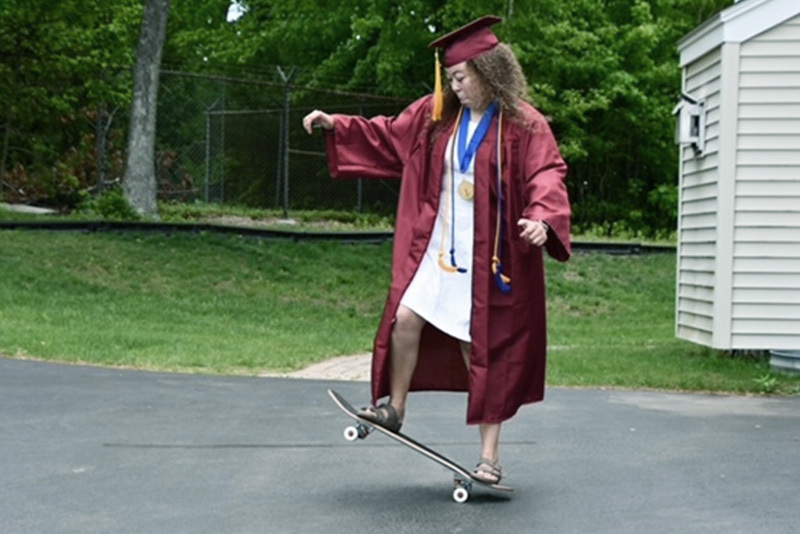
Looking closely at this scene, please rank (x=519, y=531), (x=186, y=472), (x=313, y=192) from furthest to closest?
(x=313, y=192) < (x=186, y=472) < (x=519, y=531)

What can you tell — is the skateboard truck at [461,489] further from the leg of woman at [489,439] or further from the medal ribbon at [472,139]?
the medal ribbon at [472,139]

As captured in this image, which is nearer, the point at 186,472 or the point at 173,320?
the point at 186,472

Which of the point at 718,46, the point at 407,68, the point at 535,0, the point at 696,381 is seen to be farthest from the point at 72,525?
the point at 407,68

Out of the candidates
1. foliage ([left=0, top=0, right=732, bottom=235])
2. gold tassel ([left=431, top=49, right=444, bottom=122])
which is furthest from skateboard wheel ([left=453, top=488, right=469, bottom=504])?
foliage ([left=0, top=0, right=732, bottom=235])

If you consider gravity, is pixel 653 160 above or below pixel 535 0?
below

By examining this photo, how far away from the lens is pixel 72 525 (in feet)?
19.5

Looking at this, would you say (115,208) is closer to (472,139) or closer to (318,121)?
(318,121)

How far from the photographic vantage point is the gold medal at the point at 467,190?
253 inches

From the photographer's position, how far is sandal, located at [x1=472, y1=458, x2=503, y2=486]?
645 centimetres

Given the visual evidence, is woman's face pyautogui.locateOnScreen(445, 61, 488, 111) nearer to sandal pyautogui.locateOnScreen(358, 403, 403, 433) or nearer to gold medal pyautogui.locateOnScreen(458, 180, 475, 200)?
gold medal pyautogui.locateOnScreen(458, 180, 475, 200)

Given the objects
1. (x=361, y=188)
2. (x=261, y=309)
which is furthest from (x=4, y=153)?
(x=261, y=309)

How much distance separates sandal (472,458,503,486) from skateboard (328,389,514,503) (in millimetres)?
14

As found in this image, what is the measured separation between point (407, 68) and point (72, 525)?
26.5 m

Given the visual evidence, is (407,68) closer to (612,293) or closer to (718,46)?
(612,293)
